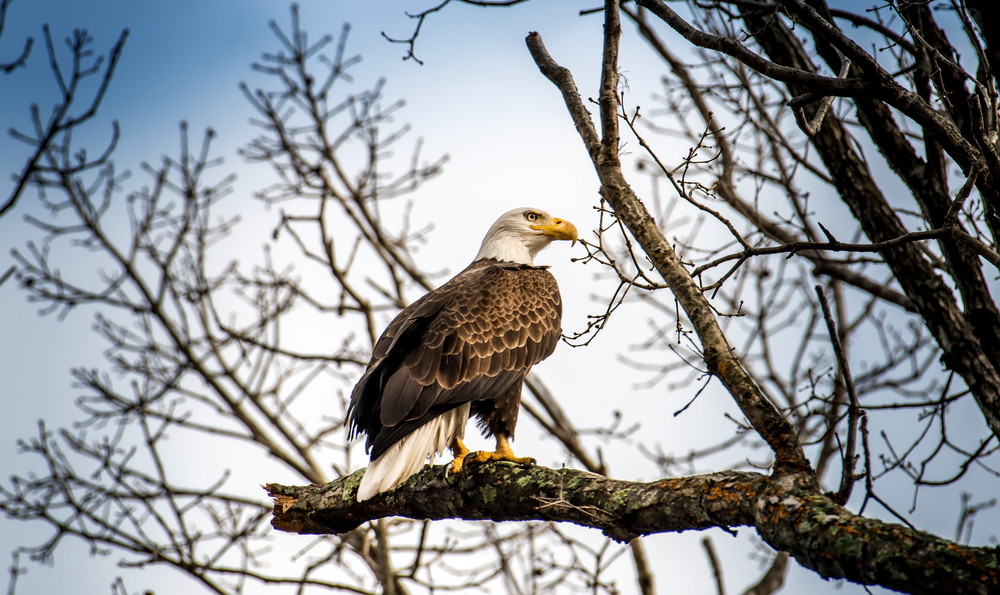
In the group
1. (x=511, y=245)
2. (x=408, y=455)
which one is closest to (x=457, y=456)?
(x=408, y=455)

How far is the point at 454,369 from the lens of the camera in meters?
4.26

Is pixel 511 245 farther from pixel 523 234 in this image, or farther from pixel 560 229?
pixel 560 229

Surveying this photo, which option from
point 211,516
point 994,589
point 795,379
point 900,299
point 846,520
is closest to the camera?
point 994,589

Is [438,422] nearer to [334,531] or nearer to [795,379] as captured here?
[334,531]

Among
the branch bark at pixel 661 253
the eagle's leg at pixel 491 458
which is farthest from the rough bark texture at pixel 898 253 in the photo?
the eagle's leg at pixel 491 458

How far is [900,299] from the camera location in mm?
5645

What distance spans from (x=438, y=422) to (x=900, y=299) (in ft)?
12.0

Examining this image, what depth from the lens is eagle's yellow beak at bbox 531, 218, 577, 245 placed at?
581 centimetres

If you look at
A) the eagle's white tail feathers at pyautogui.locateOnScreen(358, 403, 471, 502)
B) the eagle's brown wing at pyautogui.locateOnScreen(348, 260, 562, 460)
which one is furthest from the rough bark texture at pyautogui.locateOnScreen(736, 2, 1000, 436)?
the eagle's white tail feathers at pyautogui.locateOnScreen(358, 403, 471, 502)

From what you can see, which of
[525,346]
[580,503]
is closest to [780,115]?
[525,346]

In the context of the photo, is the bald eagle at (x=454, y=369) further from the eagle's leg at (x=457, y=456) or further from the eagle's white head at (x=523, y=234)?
the eagle's white head at (x=523, y=234)

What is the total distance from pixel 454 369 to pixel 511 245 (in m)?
1.78

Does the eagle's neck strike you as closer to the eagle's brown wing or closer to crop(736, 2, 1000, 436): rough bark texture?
the eagle's brown wing

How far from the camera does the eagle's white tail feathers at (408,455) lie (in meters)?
3.68
